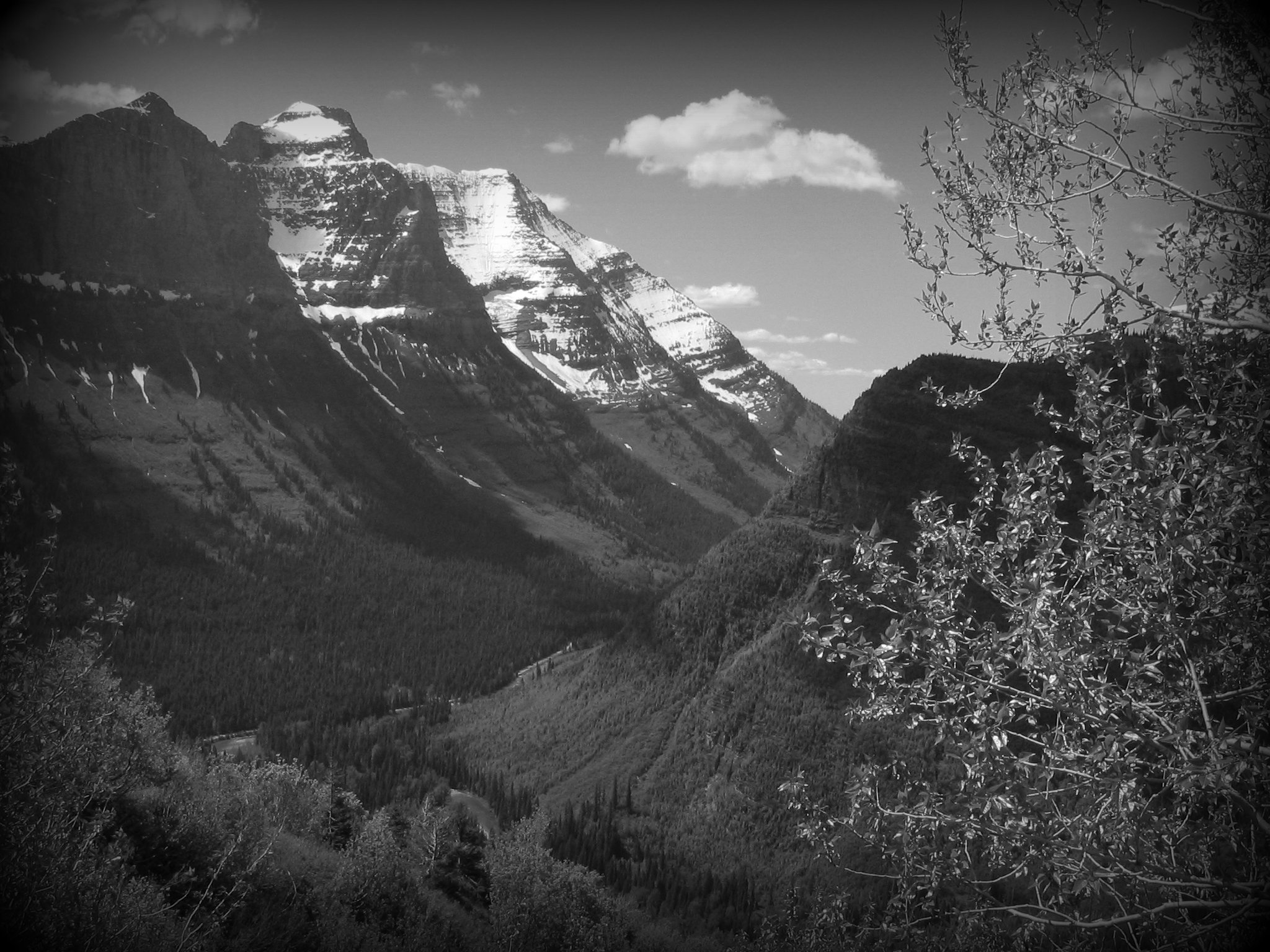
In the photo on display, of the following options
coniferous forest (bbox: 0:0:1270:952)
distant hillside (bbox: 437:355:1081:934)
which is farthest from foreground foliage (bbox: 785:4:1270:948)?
distant hillside (bbox: 437:355:1081:934)

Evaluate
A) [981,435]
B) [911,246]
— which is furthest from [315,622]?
[911,246]

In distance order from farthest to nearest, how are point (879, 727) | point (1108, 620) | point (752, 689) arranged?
point (752, 689)
point (879, 727)
point (1108, 620)

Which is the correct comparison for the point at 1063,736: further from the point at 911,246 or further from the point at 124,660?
the point at 124,660

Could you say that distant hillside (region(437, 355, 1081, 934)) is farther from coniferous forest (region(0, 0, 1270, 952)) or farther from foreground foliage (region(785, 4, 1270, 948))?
foreground foliage (region(785, 4, 1270, 948))

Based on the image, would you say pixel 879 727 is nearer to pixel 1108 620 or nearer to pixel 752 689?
pixel 752 689

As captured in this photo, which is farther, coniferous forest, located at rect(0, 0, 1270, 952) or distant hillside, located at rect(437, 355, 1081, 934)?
distant hillside, located at rect(437, 355, 1081, 934)

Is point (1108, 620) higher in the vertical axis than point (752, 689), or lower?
higher

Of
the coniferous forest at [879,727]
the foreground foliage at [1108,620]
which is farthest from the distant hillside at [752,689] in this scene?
the foreground foliage at [1108,620]

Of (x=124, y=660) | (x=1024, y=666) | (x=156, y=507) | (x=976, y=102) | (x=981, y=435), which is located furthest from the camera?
(x=156, y=507)

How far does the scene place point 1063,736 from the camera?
341 inches

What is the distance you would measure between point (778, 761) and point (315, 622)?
344 ft

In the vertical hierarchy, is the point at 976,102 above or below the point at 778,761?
above

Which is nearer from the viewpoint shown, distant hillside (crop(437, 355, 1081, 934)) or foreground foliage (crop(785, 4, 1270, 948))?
foreground foliage (crop(785, 4, 1270, 948))

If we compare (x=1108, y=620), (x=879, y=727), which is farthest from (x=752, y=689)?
(x=1108, y=620)
